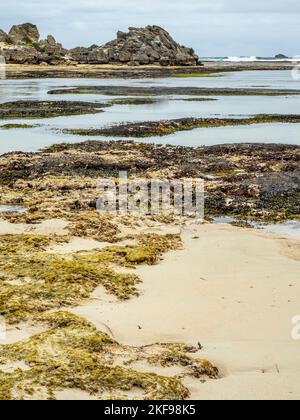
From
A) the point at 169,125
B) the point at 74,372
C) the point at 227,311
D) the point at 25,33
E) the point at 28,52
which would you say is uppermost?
the point at 25,33

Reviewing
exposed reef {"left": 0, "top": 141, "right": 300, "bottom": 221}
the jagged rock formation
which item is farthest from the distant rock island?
exposed reef {"left": 0, "top": 141, "right": 300, "bottom": 221}

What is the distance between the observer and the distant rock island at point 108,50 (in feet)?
281

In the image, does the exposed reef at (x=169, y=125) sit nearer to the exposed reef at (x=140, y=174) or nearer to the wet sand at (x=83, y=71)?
the exposed reef at (x=140, y=174)

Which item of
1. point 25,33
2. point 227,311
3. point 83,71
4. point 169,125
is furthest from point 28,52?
point 227,311

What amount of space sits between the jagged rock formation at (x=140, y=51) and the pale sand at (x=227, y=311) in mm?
89839

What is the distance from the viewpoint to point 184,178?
41.0ft

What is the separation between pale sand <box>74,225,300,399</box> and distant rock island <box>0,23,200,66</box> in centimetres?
7815

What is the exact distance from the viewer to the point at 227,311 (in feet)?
19.4

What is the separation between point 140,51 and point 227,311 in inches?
3680

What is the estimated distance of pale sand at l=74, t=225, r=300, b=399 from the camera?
15.0ft

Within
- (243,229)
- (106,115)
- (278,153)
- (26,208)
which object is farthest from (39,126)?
(243,229)

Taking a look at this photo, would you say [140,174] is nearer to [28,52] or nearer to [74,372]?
[74,372]
